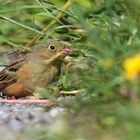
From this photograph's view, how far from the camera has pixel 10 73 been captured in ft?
24.1

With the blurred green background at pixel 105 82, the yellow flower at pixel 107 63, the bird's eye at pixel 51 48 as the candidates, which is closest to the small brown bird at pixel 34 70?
the bird's eye at pixel 51 48

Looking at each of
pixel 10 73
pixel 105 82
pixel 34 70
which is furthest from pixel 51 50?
pixel 105 82

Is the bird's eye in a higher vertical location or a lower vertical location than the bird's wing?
higher

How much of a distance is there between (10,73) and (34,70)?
301 millimetres

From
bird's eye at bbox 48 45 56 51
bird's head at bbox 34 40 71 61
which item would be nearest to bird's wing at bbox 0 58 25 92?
bird's head at bbox 34 40 71 61

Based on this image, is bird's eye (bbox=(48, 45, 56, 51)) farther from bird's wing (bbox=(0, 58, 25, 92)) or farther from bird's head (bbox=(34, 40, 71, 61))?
bird's wing (bbox=(0, 58, 25, 92))

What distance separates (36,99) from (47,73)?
76cm

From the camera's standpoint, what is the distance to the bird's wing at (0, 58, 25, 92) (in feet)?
23.9

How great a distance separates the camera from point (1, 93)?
7484mm

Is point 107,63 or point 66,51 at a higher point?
point 66,51

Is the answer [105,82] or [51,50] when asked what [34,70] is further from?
[105,82]

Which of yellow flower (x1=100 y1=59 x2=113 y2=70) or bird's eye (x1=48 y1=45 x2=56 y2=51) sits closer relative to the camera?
yellow flower (x1=100 y1=59 x2=113 y2=70)

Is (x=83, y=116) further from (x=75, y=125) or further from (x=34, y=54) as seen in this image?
(x=34, y=54)

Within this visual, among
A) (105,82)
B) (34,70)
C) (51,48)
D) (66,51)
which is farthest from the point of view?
(51,48)
